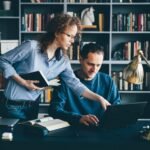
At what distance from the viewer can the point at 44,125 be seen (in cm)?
218

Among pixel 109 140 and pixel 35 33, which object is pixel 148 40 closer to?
pixel 35 33

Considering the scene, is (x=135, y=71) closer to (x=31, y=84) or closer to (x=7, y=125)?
(x=31, y=84)

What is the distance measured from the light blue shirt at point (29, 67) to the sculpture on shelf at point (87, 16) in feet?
7.05

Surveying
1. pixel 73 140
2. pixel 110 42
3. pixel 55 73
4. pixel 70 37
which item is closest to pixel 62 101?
pixel 55 73

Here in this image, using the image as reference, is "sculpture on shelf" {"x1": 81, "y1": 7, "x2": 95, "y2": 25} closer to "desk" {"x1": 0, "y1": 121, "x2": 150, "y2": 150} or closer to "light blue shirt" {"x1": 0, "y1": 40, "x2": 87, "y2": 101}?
"light blue shirt" {"x1": 0, "y1": 40, "x2": 87, "y2": 101}

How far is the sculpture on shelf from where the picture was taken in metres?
4.75

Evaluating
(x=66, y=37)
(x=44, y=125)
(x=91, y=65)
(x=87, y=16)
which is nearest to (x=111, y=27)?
(x=87, y=16)

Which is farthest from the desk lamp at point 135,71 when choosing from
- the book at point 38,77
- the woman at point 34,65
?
the book at point 38,77

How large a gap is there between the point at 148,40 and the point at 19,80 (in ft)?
9.25

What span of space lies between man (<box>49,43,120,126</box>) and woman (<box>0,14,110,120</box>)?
0.08m

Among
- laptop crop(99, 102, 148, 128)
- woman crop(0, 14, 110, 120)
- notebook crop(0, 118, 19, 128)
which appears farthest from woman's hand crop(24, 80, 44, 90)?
laptop crop(99, 102, 148, 128)

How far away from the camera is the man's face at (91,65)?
2.72 meters

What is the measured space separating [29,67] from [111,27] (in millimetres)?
2350

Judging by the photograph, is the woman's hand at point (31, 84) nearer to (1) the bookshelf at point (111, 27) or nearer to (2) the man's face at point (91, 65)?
(2) the man's face at point (91, 65)
